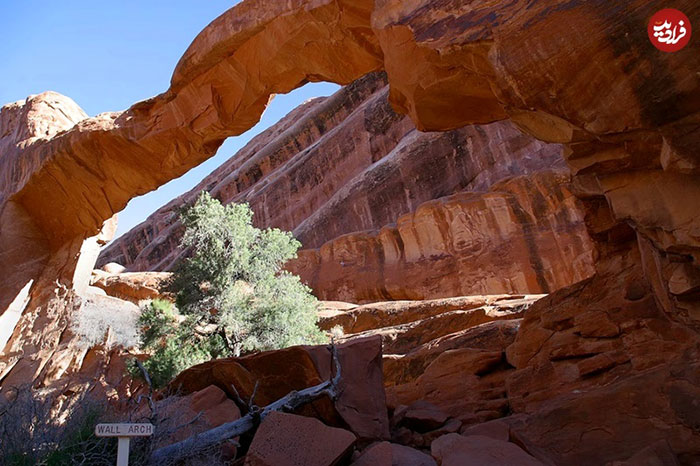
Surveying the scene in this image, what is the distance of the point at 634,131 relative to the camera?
18.2ft

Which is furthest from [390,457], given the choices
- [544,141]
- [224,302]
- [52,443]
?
[224,302]

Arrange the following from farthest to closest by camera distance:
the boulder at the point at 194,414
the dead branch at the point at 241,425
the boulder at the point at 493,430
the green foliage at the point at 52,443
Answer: the boulder at the point at 493,430 → the boulder at the point at 194,414 → the dead branch at the point at 241,425 → the green foliage at the point at 52,443

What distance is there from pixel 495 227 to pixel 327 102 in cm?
2410

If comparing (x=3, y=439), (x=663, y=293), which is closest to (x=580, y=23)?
(x=663, y=293)

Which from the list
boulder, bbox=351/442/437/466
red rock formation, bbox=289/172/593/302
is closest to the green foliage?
boulder, bbox=351/442/437/466

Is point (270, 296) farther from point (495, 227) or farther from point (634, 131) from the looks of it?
point (634, 131)

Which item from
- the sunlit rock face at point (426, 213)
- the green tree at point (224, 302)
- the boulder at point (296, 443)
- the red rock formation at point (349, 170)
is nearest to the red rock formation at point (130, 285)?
the sunlit rock face at point (426, 213)

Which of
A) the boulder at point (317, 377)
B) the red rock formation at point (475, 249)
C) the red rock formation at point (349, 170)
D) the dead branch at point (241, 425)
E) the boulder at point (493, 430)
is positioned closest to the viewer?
the dead branch at point (241, 425)

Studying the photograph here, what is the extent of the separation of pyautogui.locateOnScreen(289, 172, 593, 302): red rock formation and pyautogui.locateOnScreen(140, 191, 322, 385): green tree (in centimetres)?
614

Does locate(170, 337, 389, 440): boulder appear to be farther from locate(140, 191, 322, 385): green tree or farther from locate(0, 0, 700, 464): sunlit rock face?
locate(140, 191, 322, 385): green tree

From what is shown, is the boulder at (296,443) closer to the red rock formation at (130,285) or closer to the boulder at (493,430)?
the boulder at (493,430)

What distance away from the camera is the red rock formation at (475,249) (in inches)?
714

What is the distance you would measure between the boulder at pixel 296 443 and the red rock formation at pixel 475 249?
14.0 m

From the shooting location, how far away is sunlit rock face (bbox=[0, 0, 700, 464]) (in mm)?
5266
